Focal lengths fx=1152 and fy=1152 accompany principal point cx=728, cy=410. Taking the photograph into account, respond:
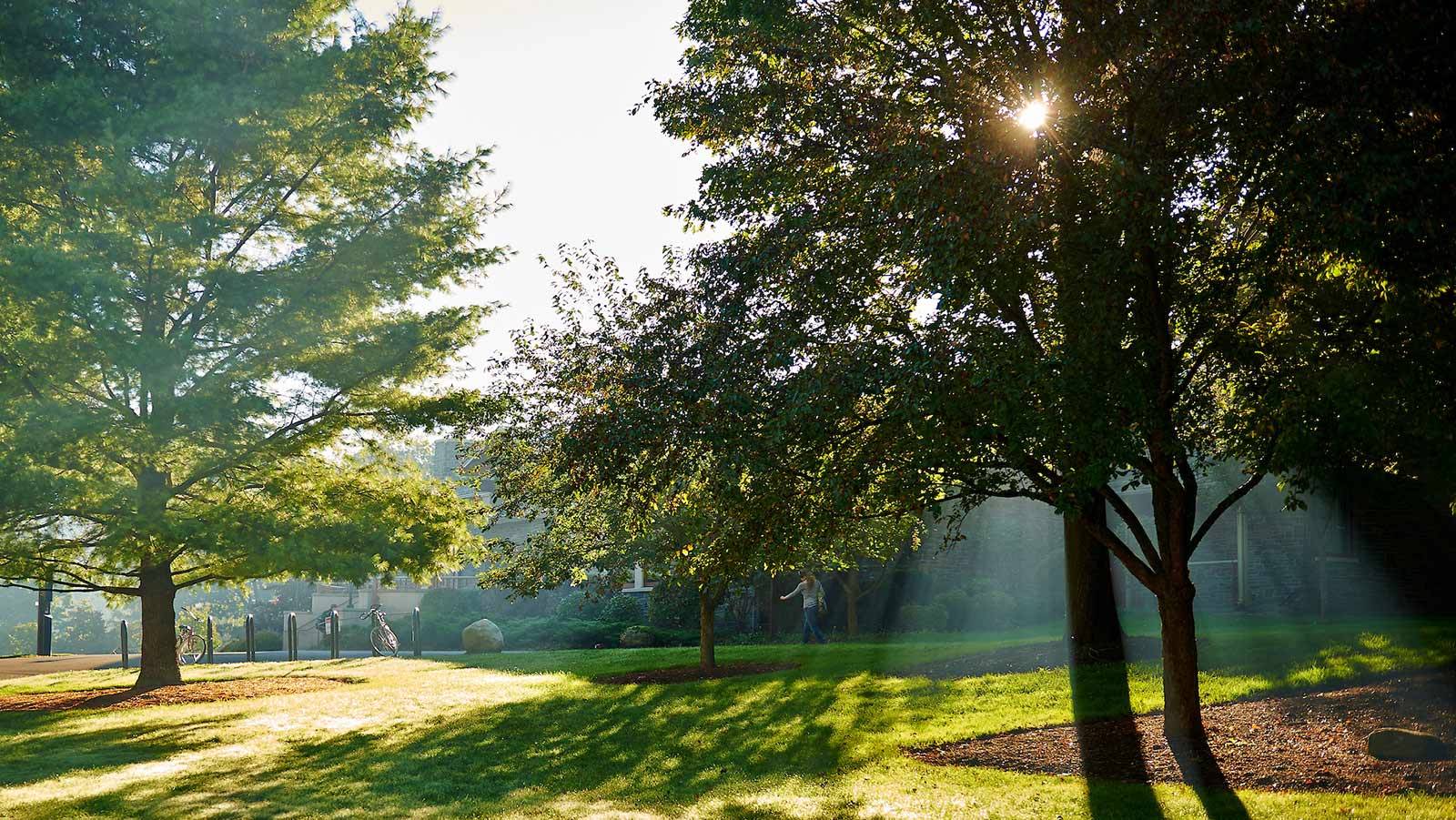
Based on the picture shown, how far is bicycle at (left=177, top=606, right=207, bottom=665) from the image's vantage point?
25.7 metres

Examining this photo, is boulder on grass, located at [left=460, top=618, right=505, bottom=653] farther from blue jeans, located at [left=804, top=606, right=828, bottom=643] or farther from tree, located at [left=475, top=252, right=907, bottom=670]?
tree, located at [left=475, top=252, right=907, bottom=670]

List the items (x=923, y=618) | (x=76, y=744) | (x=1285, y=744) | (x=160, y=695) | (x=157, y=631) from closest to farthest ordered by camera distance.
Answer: (x=1285, y=744)
(x=76, y=744)
(x=160, y=695)
(x=157, y=631)
(x=923, y=618)

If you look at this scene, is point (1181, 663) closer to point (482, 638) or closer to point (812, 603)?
point (812, 603)

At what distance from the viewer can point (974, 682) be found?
45.1 feet

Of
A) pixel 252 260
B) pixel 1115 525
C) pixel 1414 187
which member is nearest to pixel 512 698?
pixel 252 260

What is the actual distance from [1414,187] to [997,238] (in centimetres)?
226

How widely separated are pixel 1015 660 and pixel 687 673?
16.1 ft

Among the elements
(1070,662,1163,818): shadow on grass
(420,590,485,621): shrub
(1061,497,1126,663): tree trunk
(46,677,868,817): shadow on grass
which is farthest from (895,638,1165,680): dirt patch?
(420,590,485,621): shrub

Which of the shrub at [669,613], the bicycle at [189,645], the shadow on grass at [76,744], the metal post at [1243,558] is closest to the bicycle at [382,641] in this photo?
the bicycle at [189,645]

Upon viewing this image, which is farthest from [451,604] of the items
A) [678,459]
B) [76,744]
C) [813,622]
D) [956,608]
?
[678,459]

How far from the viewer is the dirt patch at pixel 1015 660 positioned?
14.6m

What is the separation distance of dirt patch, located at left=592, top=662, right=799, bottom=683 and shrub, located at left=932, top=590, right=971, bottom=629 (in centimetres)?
619

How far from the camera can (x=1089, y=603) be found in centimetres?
1445

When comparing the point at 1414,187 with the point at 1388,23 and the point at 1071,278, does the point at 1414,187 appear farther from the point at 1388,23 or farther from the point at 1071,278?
the point at 1071,278
